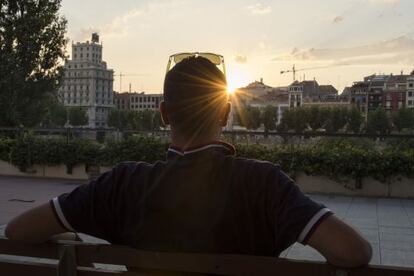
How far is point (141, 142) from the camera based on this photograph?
43.6ft

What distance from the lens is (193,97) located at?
204 cm

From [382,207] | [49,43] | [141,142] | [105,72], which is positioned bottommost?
[382,207]

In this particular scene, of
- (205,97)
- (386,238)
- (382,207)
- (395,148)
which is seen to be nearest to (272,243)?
(205,97)

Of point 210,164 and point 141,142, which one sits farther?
point 141,142

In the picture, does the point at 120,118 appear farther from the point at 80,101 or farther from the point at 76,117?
the point at 80,101

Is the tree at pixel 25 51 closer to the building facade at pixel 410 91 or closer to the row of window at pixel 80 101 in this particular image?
the row of window at pixel 80 101

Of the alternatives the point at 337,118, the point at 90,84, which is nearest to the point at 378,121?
the point at 337,118

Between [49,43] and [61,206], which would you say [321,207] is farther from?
[49,43]

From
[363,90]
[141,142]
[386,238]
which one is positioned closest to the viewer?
[386,238]

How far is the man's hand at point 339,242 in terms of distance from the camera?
5.84 feet

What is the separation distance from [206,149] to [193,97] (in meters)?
0.19

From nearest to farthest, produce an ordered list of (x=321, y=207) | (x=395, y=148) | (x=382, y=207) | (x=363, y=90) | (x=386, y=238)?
(x=321, y=207)
(x=386, y=238)
(x=382, y=207)
(x=395, y=148)
(x=363, y=90)

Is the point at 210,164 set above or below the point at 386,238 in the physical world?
above

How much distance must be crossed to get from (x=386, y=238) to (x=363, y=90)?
601 feet
